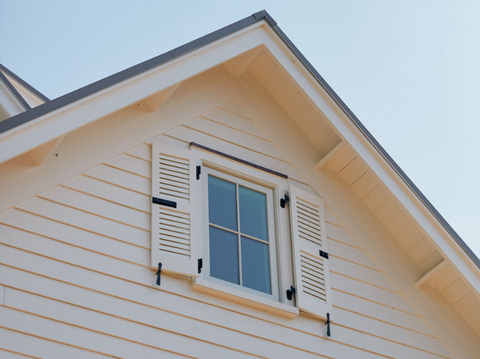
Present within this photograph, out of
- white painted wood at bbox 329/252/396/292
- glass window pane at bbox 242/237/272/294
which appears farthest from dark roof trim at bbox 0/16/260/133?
white painted wood at bbox 329/252/396/292

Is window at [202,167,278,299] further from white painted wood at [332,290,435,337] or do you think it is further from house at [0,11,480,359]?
white painted wood at [332,290,435,337]

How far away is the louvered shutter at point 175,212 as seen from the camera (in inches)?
224

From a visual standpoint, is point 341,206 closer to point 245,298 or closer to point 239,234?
point 239,234

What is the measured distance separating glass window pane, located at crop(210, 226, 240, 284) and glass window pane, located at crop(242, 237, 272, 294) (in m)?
0.08

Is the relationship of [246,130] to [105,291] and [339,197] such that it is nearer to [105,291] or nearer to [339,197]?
[339,197]

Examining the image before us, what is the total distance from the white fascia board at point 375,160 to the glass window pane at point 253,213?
1.00m

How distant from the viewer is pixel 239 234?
20.6 ft

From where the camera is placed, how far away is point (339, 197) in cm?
721

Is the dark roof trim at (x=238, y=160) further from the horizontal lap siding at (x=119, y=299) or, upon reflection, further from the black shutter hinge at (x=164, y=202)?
the black shutter hinge at (x=164, y=202)

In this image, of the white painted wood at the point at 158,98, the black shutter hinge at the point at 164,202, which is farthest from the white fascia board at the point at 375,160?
the black shutter hinge at the point at 164,202

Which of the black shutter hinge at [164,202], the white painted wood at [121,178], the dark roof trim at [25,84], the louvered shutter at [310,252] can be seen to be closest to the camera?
the white painted wood at [121,178]

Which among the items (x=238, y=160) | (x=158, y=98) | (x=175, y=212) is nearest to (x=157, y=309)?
(x=175, y=212)

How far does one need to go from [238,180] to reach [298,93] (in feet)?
3.83

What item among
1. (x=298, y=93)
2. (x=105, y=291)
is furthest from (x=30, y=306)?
(x=298, y=93)
